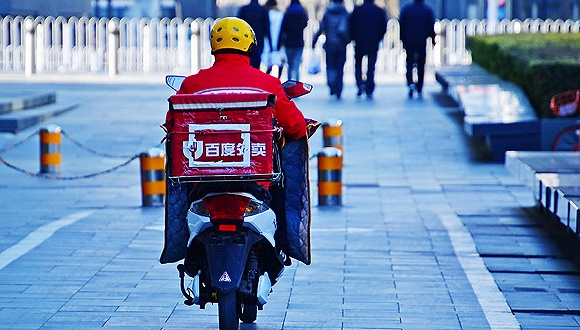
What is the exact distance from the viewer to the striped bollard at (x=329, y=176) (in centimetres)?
1122

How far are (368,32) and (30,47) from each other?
939cm

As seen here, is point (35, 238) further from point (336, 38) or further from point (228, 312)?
point (336, 38)

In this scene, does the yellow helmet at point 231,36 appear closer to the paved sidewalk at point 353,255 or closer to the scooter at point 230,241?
the scooter at point 230,241

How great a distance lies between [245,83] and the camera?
5.90 metres

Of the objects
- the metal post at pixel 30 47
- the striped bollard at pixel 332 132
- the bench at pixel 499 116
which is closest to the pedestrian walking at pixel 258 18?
the bench at pixel 499 116

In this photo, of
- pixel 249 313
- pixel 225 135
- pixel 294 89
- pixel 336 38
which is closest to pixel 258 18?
pixel 336 38

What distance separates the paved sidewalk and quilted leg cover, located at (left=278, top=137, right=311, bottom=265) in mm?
629

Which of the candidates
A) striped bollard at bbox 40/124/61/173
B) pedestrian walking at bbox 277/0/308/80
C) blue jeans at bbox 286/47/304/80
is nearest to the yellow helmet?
striped bollard at bbox 40/124/61/173

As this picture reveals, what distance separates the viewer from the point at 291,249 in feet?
20.0

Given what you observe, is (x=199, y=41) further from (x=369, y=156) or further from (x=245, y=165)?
(x=245, y=165)

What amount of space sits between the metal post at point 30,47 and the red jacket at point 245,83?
2172 cm

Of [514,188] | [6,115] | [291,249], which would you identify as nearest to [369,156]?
[514,188]

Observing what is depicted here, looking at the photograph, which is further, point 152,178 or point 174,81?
point 152,178

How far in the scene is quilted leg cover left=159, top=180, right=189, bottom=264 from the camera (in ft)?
19.7
